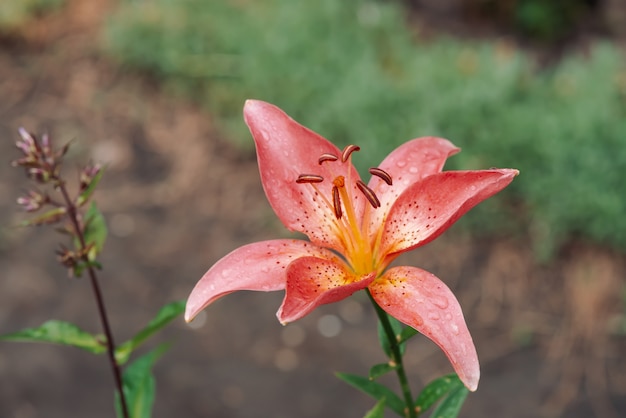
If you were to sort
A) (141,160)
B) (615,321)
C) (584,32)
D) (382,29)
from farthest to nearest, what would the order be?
(584,32)
(382,29)
(141,160)
(615,321)

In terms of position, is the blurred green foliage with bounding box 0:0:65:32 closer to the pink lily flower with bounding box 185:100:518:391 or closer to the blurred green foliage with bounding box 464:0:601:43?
the blurred green foliage with bounding box 464:0:601:43

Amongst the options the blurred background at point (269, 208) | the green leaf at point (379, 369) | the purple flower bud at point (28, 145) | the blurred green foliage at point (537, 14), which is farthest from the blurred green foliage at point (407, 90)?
the purple flower bud at point (28, 145)

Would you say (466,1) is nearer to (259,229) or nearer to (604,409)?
(259,229)

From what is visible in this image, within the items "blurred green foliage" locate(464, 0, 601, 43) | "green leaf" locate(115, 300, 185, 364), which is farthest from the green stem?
"blurred green foliage" locate(464, 0, 601, 43)

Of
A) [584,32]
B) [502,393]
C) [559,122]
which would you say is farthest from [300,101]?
[584,32]

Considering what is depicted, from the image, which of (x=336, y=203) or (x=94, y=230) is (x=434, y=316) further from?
(x=94, y=230)

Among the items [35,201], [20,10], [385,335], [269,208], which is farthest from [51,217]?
[20,10]
